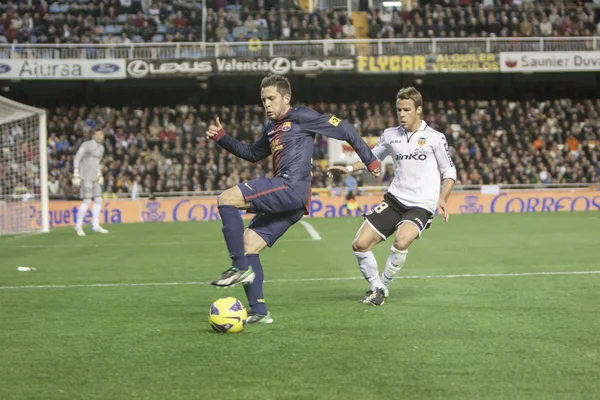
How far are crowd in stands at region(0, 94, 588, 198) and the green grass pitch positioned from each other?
16659mm

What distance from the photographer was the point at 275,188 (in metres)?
6.42

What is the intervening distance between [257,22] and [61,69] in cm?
786

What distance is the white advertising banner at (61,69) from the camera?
29703mm

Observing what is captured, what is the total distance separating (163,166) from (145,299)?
71.5 ft

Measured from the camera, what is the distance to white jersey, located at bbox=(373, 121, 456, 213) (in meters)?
7.73

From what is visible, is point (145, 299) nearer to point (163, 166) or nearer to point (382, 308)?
point (382, 308)

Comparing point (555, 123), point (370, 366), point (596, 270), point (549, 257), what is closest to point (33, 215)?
point (549, 257)

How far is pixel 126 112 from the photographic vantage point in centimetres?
3291

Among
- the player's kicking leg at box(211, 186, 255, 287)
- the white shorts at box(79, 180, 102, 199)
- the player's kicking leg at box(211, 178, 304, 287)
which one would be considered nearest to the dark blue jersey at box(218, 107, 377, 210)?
the player's kicking leg at box(211, 178, 304, 287)

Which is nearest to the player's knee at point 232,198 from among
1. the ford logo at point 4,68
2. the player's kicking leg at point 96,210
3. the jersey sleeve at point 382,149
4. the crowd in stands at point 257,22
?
the jersey sleeve at point 382,149

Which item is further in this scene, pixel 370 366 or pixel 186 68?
pixel 186 68

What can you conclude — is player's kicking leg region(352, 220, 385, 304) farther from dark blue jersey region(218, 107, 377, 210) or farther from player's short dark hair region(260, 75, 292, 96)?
player's short dark hair region(260, 75, 292, 96)

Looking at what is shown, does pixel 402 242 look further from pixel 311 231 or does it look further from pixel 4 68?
pixel 4 68

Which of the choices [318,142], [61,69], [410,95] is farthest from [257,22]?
[410,95]
